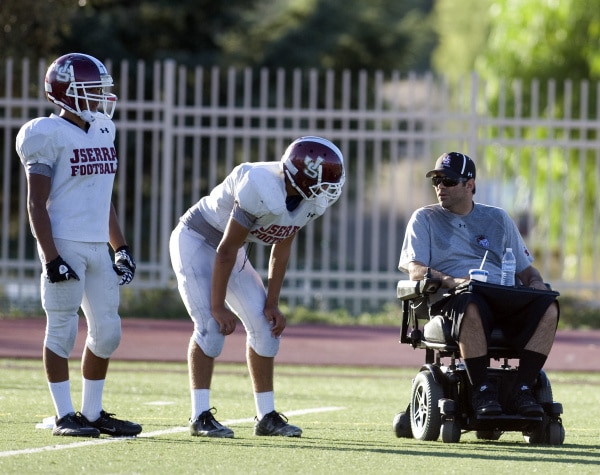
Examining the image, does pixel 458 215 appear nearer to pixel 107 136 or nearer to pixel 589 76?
pixel 107 136

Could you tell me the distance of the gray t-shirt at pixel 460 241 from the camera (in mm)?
7938

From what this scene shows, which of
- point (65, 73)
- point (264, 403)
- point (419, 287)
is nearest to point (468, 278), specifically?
point (419, 287)

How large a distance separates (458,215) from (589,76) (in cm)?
1826

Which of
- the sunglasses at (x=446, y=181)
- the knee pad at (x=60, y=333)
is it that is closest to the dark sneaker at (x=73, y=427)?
the knee pad at (x=60, y=333)

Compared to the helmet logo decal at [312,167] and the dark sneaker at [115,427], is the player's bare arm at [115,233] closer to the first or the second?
the dark sneaker at [115,427]

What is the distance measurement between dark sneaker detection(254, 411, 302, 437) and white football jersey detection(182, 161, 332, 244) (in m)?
0.95

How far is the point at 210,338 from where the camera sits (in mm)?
7457

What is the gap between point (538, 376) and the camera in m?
7.53

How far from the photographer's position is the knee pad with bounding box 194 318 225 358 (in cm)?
746

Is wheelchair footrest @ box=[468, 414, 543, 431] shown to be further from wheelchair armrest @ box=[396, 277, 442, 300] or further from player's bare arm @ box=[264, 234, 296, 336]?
player's bare arm @ box=[264, 234, 296, 336]

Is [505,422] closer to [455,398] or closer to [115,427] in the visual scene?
[455,398]

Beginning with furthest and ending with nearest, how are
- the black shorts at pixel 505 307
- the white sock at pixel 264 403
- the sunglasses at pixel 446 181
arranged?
the sunglasses at pixel 446 181 < the white sock at pixel 264 403 < the black shorts at pixel 505 307

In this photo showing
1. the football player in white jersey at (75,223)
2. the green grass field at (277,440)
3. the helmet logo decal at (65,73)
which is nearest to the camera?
the green grass field at (277,440)

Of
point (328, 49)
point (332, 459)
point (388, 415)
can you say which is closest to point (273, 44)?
point (328, 49)
